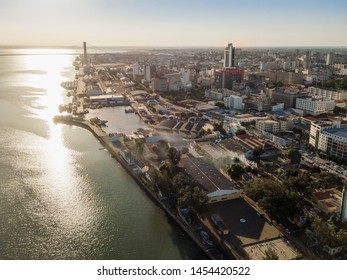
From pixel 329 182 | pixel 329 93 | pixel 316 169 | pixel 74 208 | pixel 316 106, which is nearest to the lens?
pixel 74 208

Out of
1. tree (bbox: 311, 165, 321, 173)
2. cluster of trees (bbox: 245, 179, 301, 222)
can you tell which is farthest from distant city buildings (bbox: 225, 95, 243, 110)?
cluster of trees (bbox: 245, 179, 301, 222)

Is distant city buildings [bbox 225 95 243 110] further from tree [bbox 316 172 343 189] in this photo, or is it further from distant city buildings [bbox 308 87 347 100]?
tree [bbox 316 172 343 189]

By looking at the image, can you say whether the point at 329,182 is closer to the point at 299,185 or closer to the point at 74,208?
the point at 299,185

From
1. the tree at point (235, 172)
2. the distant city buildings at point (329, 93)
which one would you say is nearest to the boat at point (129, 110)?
the tree at point (235, 172)

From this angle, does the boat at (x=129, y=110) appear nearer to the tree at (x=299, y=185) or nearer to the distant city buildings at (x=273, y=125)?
the distant city buildings at (x=273, y=125)

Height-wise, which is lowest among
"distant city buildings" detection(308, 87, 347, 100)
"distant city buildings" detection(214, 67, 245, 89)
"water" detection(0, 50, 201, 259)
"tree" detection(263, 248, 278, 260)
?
"water" detection(0, 50, 201, 259)

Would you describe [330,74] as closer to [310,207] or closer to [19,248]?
[310,207]

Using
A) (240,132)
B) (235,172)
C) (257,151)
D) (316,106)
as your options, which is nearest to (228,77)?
(316,106)
